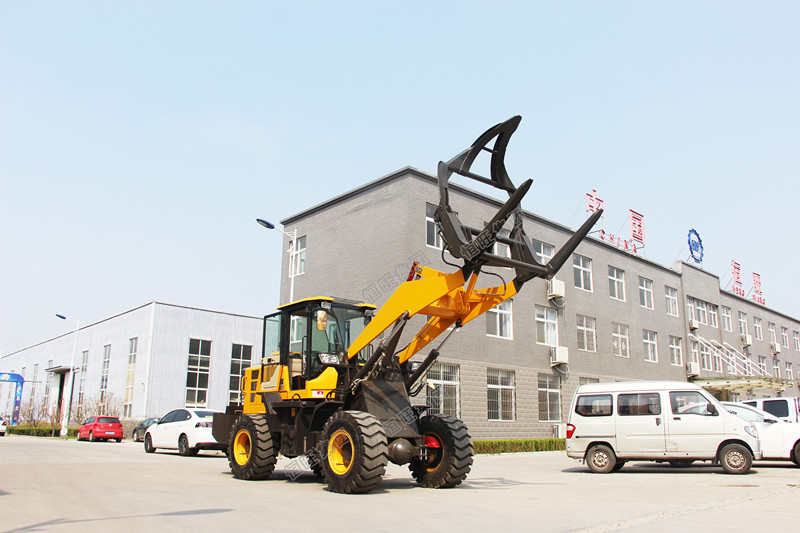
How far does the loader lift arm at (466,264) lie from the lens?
8828 mm

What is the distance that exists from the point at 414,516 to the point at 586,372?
971 inches

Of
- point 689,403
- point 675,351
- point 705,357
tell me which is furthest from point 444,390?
point 705,357

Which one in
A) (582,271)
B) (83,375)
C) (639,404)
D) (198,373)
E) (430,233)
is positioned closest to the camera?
(639,404)

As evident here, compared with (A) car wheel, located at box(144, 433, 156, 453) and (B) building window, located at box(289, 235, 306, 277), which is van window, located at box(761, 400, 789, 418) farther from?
(A) car wheel, located at box(144, 433, 156, 453)

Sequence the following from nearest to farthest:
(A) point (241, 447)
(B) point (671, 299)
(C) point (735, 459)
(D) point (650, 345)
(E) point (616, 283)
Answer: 1. (A) point (241, 447)
2. (C) point (735, 459)
3. (E) point (616, 283)
4. (D) point (650, 345)
5. (B) point (671, 299)

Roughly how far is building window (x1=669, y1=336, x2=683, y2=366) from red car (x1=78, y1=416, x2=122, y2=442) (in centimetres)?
2919

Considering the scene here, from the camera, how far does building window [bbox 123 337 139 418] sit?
4028cm

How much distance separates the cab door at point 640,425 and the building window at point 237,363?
32959 millimetres

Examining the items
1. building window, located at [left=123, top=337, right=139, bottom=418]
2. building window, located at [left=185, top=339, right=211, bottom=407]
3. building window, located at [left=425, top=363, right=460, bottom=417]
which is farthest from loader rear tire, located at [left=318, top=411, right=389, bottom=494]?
building window, located at [left=123, top=337, right=139, bottom=418]

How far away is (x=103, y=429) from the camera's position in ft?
100.0

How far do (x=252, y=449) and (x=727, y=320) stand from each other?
4136 centimetres

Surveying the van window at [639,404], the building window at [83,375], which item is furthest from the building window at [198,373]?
the van window at [639,404]

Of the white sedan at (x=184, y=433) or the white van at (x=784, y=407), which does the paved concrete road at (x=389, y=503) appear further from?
the white sedan at (x=184, y=433)

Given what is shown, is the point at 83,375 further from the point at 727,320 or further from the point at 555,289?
the point at 727,320
